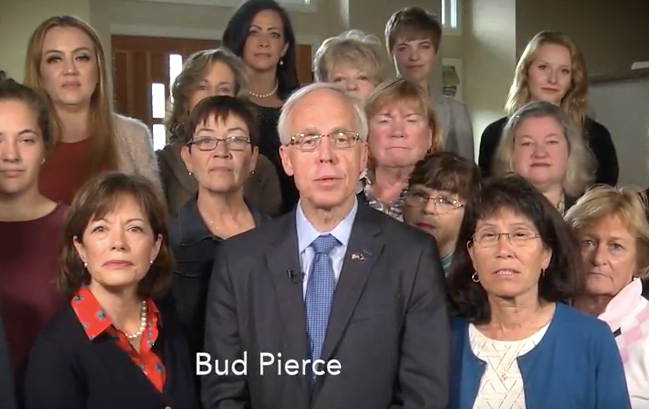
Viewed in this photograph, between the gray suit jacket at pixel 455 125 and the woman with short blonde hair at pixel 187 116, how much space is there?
Result: 79 cm

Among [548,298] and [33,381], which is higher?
[548,298]

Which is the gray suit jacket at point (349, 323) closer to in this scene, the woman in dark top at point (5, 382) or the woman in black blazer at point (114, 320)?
the woman in black blazer at point (114, 320)

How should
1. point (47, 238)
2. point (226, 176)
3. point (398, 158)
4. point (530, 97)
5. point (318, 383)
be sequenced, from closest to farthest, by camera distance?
point (318, 383) → point (47, 238) → point (226, 176) → point (398, 158) → point (530, 97)

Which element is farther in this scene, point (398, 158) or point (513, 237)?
point (398, 158)

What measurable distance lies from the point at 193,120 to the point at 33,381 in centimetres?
91

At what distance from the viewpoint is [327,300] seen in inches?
74.0

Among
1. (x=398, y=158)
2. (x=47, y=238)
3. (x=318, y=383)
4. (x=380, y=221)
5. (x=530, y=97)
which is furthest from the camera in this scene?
(x=530, y=97)

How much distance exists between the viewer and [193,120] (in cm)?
240

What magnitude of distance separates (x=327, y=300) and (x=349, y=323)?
0.08m

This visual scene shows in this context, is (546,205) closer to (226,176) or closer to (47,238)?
(226,176)

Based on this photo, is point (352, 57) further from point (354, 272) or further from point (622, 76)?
point (622, 76)

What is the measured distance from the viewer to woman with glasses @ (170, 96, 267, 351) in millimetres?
2236

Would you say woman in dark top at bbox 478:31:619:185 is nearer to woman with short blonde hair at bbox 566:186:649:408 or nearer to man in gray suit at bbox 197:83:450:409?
woman with short blonde hair at bbox 566:186:649:408

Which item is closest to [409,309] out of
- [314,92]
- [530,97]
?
[314,92]
